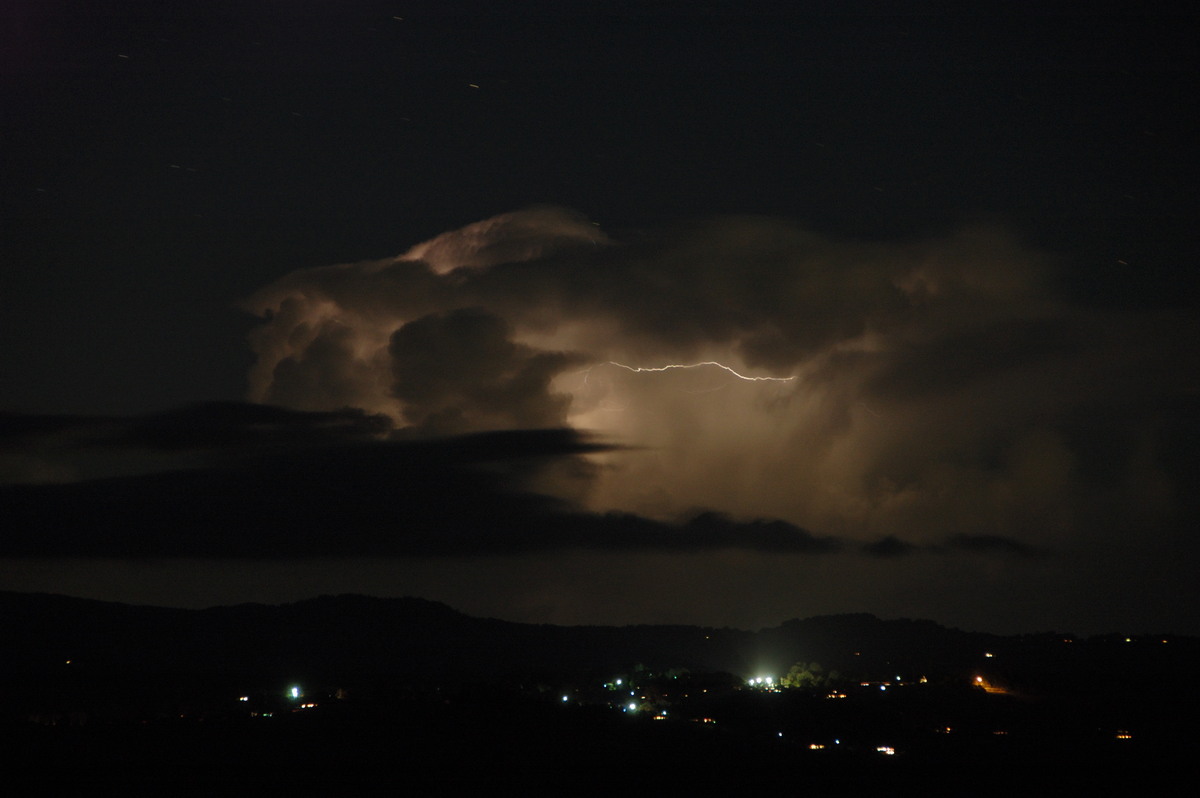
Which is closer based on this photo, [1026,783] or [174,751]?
[1026,783]

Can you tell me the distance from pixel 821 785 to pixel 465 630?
13144cm

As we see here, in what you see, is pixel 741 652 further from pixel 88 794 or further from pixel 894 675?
pixel 88 794

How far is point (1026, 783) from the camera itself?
50.1 metres

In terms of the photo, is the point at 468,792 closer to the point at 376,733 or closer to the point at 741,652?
the point at 376,733

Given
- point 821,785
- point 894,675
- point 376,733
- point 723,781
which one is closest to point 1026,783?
point 821,785

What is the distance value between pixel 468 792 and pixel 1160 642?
139346 mm

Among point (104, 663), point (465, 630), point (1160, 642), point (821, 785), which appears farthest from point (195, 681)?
point (1160, 642)

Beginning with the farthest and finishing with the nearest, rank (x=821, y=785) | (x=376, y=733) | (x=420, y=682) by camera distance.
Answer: (x=420, y=682), (x=376, y=733), (x=821, y=785)

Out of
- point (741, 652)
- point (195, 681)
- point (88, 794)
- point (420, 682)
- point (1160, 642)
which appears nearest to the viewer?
point (88, 794)

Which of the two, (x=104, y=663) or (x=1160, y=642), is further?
(x=1160, y=642)

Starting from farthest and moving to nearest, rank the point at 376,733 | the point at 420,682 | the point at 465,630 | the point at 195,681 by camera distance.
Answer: the point at 465,630 < the point at 420,682 < the point at 195,681 < the point at 376,733

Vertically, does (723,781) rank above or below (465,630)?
below

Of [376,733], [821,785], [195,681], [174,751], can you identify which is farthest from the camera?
[195,681]

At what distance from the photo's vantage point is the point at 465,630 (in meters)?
176
